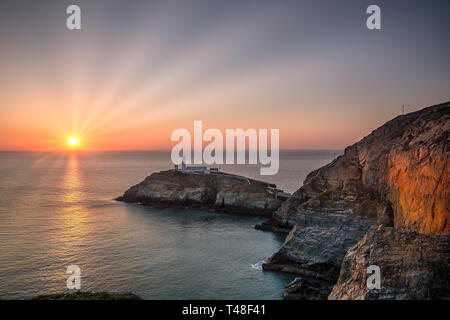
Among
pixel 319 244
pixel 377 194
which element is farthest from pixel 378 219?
pixel 319 244

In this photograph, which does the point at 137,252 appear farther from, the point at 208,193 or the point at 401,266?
the point at 208,193

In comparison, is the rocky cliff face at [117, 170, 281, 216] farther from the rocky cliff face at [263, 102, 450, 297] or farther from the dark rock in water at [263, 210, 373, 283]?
the dark rock in water at [263, 210, 373, 283]

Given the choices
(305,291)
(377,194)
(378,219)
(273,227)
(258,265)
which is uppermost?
(377,194)

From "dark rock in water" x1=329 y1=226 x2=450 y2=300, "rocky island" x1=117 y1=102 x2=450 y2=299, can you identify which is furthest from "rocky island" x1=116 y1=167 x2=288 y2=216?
"dark rock in water" x1=329 y1=226 x2=450 y2=300

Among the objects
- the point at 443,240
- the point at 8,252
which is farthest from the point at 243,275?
the point at 8,252

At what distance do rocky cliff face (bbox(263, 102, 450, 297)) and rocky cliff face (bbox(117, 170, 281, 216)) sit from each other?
866 inches

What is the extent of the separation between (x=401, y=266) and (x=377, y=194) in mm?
17962

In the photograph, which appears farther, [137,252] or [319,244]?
[137,252]

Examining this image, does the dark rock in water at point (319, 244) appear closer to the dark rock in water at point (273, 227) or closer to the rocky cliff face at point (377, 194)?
the rocky cliff face at point (377, 194)

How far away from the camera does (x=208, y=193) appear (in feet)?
218

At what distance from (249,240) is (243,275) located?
12.3 m

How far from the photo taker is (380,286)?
1348cm

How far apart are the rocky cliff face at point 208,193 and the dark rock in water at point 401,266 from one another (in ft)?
Result: 137
